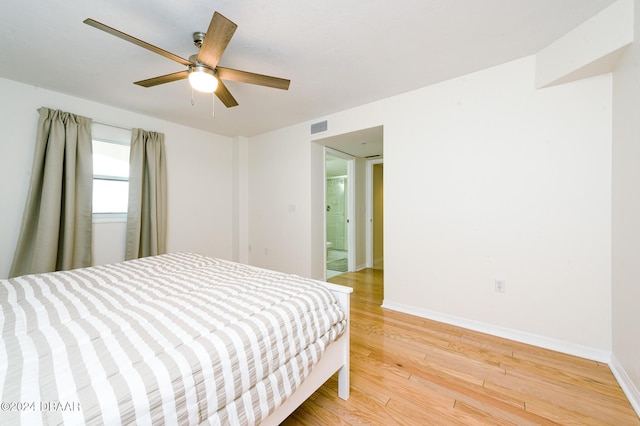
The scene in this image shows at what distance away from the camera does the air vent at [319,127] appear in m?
3.26

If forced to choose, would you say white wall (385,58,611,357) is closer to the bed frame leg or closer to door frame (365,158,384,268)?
the bed frame leg

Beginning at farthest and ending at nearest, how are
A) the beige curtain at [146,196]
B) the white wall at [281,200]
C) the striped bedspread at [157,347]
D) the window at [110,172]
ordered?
the white wall at [281,200]
the beige curtain at [146,196]
the window at [110,172]
the striped bedspread at [157,347]

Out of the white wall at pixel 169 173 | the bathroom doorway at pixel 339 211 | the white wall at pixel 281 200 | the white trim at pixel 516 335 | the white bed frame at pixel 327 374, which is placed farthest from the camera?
the bathroom doorway at pixel 339 211

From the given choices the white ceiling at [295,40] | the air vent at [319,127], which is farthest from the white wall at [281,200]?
the white ceiling at [295,40]

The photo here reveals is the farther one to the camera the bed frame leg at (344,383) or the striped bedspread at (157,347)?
the bed frame leg at (344,383)

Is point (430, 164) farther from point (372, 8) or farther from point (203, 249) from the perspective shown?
point (203, 249)

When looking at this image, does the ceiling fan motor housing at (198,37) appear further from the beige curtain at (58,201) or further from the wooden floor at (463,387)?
the wooden floor at (463,387)

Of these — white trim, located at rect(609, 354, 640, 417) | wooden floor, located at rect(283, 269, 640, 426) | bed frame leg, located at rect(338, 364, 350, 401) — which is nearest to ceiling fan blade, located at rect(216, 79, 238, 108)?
bed frame leg, located at rect(338, 364, 350, 401)

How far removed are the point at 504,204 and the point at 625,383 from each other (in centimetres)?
131

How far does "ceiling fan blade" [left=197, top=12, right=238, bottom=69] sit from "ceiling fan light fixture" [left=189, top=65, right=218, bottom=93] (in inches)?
1.8

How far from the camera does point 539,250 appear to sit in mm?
1966

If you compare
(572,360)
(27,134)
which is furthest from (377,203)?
(27,134)

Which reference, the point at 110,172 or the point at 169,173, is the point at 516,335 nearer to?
the point at 169,173

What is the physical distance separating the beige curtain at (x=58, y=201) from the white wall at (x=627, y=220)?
4.59m
